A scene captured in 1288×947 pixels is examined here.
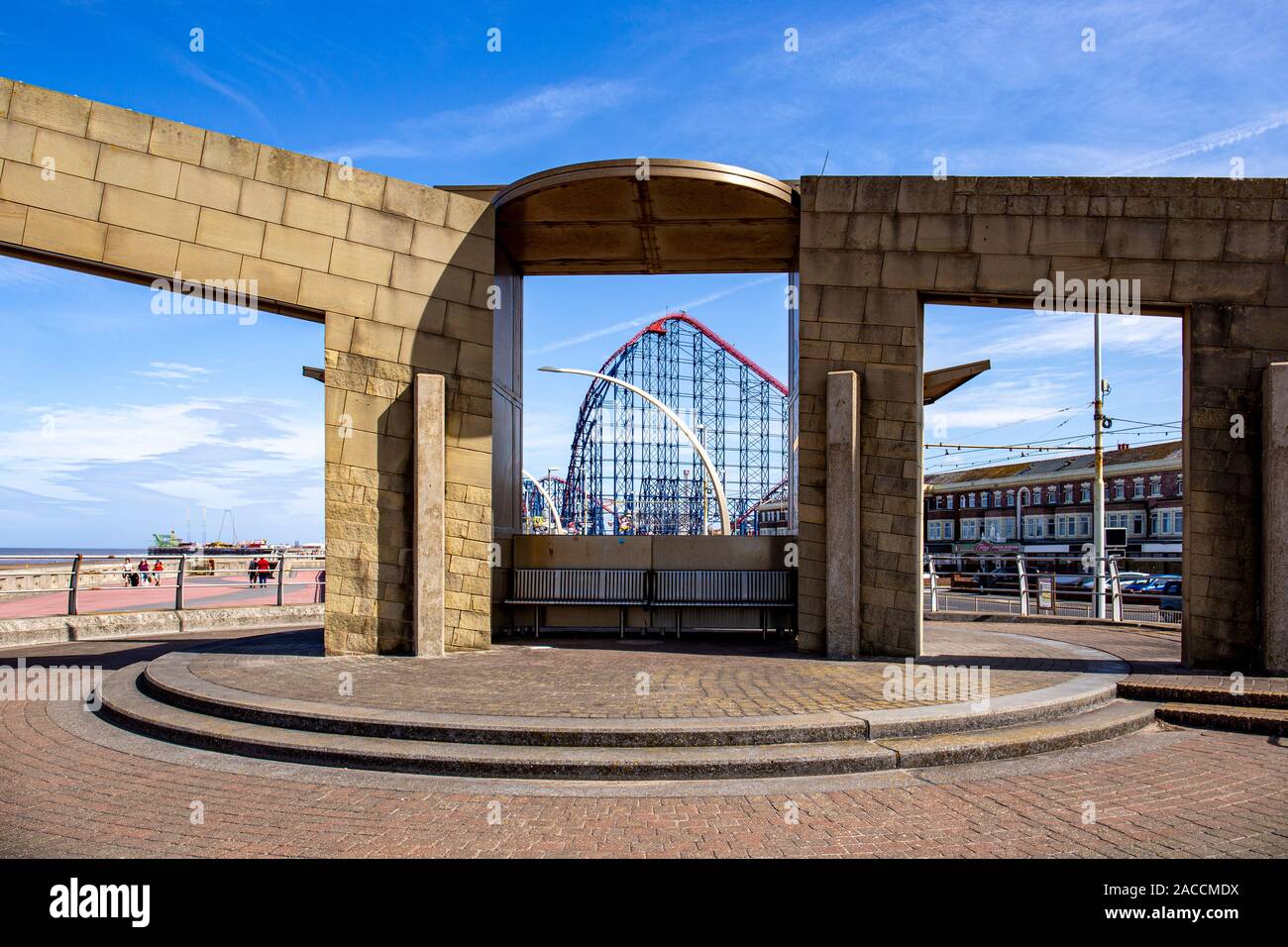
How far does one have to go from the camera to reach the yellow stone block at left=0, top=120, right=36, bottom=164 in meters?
9.07

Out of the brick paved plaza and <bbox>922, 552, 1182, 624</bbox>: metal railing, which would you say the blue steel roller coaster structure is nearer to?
<bbox>922, 552, 1182, 624</bbox>: metal railing

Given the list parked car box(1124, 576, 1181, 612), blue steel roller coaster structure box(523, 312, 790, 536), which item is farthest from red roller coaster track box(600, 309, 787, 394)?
parked car box(1124, 576, 1181, 612)

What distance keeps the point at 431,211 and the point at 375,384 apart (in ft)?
8.13

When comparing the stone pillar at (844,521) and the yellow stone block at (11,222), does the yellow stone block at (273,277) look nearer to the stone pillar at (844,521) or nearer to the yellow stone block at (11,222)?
the yellow stone block at (11,222)

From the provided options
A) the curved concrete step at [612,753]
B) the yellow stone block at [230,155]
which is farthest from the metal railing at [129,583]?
the curved concrete step at [612,753]

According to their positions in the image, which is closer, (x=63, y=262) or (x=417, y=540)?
(x=63, y=262)

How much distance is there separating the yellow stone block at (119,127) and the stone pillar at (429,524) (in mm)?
4164

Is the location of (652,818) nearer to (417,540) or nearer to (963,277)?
(417,540)

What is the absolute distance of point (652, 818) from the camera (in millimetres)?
5090

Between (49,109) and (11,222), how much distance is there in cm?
136

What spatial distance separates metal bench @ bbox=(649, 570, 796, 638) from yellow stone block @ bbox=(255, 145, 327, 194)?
7583 mm

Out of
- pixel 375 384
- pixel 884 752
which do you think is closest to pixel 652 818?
pixel 884 752

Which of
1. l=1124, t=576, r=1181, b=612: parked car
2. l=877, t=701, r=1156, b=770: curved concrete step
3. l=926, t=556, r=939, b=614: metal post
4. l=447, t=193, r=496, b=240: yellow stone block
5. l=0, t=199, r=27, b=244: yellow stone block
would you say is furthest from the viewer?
l=1124, t=576, r=1181, b=612: parked car

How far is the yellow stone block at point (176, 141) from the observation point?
9.65m
